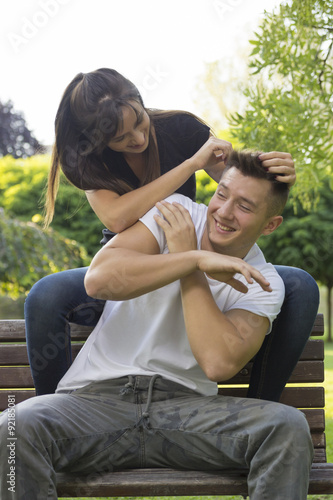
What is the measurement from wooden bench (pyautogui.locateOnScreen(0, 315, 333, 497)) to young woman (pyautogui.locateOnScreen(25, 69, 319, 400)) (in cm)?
20

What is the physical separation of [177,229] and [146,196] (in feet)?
0.64

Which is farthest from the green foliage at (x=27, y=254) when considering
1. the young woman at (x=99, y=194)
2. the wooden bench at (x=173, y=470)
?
the young woman at (x=99, y=194)

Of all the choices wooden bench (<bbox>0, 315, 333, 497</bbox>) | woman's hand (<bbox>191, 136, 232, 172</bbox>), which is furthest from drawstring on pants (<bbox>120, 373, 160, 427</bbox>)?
woman's hand (<bbox>191, 136, 232, 172</bbox>)

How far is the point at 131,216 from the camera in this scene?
7.32ft

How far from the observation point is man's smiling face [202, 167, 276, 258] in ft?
7.30

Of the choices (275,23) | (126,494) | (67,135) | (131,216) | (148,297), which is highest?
(275,23)

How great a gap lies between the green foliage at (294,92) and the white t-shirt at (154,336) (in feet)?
8.17

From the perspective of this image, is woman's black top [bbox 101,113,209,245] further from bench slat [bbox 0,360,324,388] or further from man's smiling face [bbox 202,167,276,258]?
bench slat [bbox 0,360,324,388]

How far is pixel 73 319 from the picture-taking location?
8.14ft

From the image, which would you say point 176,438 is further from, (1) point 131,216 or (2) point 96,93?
(2) point 96,93

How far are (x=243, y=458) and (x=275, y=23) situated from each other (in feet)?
11.8

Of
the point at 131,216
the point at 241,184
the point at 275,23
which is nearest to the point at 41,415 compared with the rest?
the point at 131,216

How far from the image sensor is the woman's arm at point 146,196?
2234 millimetres

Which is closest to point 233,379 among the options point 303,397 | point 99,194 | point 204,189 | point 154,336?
point 303,397
